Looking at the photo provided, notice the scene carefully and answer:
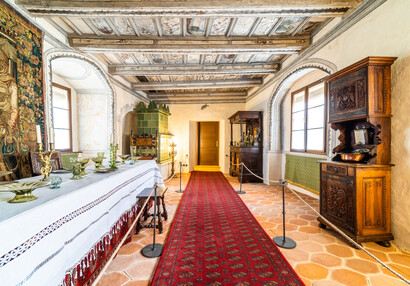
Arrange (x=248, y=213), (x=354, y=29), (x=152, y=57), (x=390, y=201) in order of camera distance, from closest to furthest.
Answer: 1. (x=390, y=201)
2. (x=354, y=29)
3. (x=248, y=213)
4. (x=152, y=57)

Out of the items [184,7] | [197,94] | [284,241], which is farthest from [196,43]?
[197,94]

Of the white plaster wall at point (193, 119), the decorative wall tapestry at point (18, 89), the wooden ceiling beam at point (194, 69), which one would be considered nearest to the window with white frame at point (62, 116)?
the wooden ceiling beam at point (194, 69)

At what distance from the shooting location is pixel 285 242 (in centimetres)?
302

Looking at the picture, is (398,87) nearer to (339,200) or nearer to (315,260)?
(339,200)

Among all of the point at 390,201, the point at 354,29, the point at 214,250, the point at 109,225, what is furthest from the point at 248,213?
the point at 354,29

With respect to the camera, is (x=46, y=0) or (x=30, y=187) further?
(x=46, y=0)

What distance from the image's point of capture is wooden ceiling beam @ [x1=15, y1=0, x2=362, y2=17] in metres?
3.12

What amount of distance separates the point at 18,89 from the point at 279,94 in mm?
6752

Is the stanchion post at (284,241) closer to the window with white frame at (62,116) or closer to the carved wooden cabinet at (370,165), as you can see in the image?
the carved wooden cabinet at (370,165)

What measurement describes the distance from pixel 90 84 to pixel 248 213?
5.76 metres

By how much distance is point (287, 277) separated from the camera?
223cm

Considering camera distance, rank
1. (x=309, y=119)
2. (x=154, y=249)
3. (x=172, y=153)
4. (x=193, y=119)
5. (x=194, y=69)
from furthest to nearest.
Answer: (x=193, y=119) → (x=172, y=153) → (x=194, y=69) → (x=309, y=119) → (x=154, y=249)

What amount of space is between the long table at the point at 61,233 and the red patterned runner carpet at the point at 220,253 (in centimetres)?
81

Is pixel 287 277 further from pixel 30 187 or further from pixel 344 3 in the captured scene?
pixel 344 3
